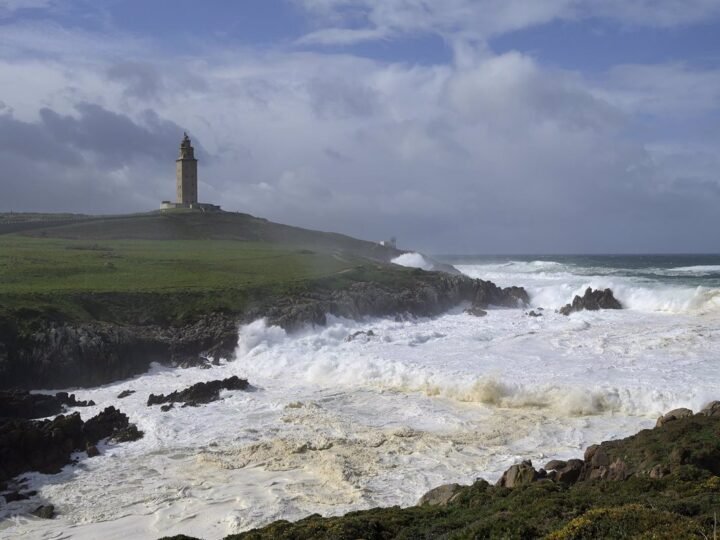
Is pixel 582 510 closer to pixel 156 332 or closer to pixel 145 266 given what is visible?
pixel 156 332

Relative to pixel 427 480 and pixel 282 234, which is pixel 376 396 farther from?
pixel 282 234

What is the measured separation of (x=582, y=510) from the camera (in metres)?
11.4

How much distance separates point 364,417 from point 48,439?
988cm

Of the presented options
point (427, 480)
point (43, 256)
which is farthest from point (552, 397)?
point (43, 256)

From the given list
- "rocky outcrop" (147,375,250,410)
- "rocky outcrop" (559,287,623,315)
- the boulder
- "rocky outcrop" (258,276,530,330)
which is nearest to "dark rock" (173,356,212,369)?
"rocky outcrop" (258,276,530,330)

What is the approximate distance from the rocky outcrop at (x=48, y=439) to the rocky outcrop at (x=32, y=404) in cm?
234

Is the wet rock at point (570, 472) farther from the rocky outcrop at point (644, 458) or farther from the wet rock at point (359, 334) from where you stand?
the wet rock at point (359, 334)

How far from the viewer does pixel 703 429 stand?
16.9m

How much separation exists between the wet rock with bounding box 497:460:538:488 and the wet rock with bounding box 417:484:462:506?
1008mm

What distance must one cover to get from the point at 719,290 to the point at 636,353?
62.6 feet

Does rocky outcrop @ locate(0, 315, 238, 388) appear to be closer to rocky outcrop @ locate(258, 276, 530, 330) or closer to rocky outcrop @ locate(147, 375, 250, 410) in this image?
rocky outcrop @ locate(258, 276, 530, 330)

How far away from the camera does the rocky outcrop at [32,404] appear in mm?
23250

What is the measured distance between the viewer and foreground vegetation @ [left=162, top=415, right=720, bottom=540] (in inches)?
384

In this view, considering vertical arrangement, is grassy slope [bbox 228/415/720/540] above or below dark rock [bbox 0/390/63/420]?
above
